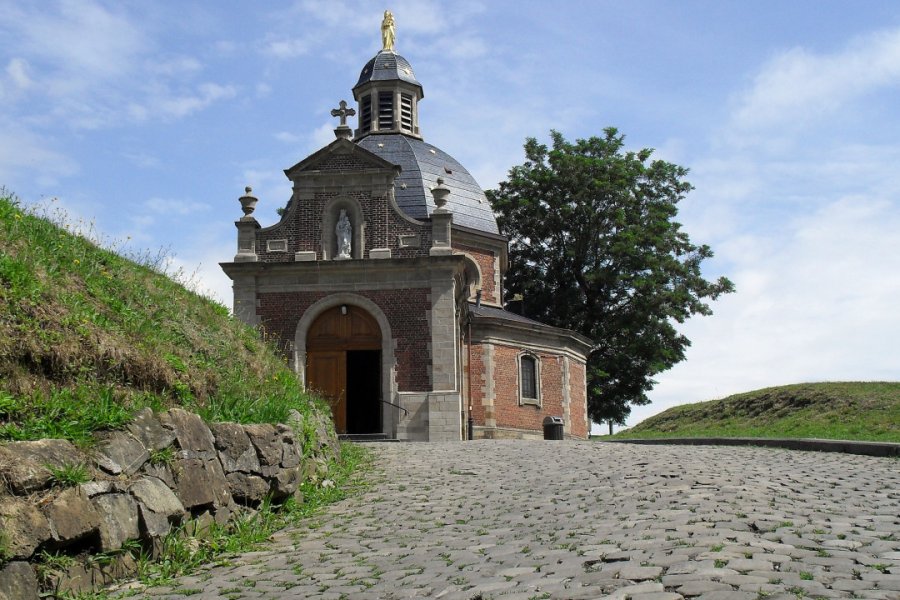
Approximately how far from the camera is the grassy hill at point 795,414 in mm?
24703

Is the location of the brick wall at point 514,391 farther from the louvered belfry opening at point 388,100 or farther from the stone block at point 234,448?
the stone block at point 234,448

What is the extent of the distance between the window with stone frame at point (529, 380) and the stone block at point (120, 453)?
23654 mm

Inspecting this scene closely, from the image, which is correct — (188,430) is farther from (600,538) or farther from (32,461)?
(600,538)

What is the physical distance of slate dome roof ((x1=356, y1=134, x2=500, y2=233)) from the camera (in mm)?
34219

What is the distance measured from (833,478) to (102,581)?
30.0 feet

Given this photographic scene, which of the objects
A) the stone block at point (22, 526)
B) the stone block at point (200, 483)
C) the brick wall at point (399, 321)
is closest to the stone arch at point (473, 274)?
the brick wall at point (399, 321)

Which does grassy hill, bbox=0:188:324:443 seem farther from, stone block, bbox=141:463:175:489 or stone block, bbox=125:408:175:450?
stone block, bbox=141:463:175:489

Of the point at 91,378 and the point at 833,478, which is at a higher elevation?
the point at 91,378

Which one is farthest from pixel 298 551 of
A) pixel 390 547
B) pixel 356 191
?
pixel 356 191

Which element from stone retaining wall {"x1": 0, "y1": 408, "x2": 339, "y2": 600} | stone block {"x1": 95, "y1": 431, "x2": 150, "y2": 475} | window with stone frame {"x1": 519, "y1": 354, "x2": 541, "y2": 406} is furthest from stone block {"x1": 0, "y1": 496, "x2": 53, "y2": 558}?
window with stone frame {"x1": 519, "y1": 354, "x2": 541, "y2": 406}

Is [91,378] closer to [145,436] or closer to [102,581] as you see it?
[145,436]

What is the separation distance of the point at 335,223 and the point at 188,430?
1614 centimetres

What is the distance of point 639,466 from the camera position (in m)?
13.8

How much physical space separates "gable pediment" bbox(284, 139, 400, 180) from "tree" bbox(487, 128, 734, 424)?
15939 mm
